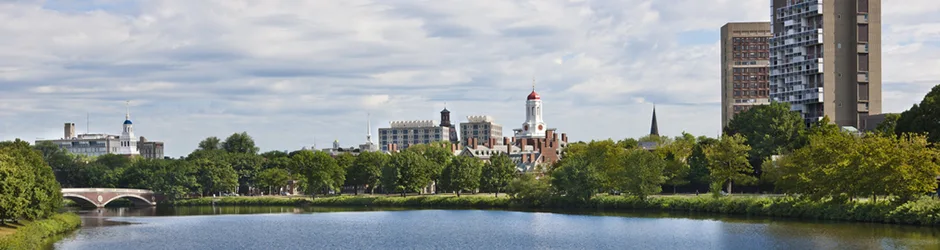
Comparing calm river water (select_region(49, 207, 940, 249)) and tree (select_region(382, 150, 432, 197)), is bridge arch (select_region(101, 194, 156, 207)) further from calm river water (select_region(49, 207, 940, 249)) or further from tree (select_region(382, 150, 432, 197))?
calm river water (select_region(49, 207, 940, 249))

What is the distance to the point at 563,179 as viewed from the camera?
385 ft

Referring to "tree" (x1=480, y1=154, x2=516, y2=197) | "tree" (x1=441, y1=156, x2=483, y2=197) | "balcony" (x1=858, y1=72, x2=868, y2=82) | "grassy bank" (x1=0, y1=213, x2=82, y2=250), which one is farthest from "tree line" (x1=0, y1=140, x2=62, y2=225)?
"balcony" (x1=858, y1=72, x2=868, y2=82)

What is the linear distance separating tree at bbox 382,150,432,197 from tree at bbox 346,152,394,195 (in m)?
13.3

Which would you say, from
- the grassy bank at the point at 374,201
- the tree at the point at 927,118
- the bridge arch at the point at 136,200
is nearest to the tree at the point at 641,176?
the grassy bank at the point at 374,201

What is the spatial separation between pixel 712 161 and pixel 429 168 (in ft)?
136

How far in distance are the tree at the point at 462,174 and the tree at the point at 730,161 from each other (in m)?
32.2

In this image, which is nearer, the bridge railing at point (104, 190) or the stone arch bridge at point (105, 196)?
the bridge railing at point (104, 190)

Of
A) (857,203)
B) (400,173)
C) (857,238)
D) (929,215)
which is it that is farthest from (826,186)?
(400,173)

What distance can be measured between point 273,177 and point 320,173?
45.8 feet

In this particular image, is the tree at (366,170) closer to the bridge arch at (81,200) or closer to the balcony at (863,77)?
the bridge arch at (81,200)

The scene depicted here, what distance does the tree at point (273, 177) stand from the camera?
169125 mm

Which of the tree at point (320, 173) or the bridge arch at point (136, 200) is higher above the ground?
the tree at point (320, 173)

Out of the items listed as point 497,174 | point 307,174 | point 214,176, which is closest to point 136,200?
point 214,176

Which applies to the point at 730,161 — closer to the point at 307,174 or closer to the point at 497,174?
the point at 497,174
